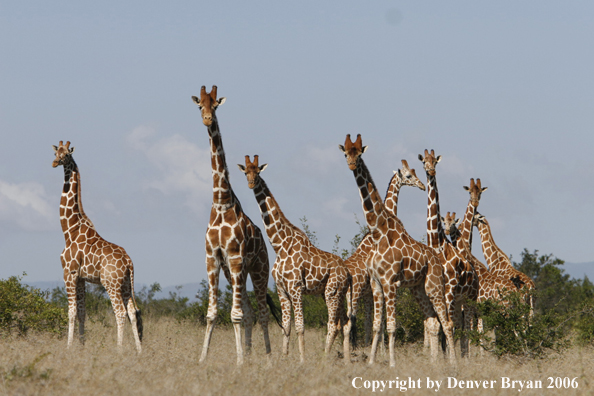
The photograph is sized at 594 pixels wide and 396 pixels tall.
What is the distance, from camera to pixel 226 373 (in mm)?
9578

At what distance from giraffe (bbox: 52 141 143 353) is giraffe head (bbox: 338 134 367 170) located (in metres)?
5.46

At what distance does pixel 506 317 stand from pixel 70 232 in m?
9.47

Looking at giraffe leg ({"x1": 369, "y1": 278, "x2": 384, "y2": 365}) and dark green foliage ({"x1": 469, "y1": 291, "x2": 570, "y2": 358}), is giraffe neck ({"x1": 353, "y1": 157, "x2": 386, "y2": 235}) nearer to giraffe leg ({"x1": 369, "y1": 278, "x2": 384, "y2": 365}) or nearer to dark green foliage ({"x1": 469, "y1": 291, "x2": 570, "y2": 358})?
giraffe leg ({"x1": 369, "y1": 278, "x2": 384, "y2": 365})

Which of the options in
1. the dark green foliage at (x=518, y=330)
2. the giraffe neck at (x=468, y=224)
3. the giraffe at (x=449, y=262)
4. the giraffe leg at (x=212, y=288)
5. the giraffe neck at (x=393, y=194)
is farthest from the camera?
the giraffe neck at (x=468, y=224)

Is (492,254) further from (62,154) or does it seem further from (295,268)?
(62,154)

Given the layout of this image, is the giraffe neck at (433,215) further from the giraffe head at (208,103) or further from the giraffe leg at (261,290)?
the giraffe head at (208,103)

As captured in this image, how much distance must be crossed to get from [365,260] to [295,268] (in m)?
2.46

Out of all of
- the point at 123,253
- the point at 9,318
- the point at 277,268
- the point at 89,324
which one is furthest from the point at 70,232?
the point at 89,324

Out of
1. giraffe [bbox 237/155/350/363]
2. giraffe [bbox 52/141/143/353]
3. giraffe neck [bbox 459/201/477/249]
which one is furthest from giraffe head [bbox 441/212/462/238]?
giraffe [bbox 52/141/143/353]

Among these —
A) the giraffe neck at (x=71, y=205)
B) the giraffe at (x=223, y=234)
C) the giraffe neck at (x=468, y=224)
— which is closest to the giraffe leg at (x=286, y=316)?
the giraffe at (x=223, y=234)

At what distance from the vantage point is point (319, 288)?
13289 millimetres

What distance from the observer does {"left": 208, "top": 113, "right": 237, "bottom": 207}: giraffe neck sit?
12.1 meters

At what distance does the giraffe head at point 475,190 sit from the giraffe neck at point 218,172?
6857 millimetres

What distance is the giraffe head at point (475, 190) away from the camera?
16.5m
